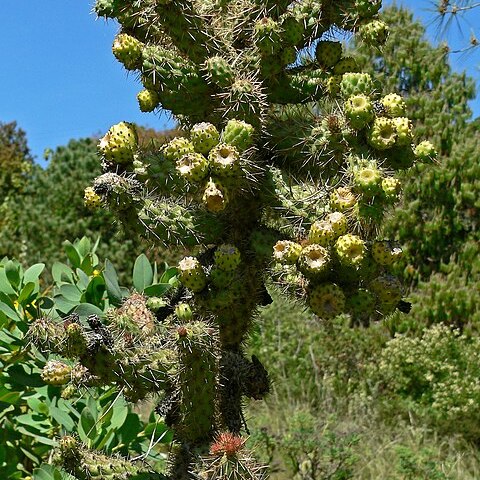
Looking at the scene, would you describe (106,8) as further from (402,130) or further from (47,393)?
(47,393)

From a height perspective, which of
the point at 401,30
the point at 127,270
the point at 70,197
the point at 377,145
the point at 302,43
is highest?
the point at 401,30

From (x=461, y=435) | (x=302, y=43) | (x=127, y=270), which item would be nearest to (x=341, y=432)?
(x=461, y=435)

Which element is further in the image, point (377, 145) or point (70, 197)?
point (70, 197)

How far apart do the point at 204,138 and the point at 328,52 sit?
0.58 meters

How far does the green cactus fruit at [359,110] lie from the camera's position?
6.81 ft

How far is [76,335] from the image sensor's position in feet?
7.21

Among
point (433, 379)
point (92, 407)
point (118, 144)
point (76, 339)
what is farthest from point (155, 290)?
point (433, 379)

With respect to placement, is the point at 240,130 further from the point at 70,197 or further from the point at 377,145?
the point at 70,197

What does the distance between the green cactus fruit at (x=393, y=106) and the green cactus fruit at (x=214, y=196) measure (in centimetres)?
51

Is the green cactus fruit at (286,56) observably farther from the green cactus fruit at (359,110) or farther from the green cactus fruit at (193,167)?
the green cactus fruit at (193,167)

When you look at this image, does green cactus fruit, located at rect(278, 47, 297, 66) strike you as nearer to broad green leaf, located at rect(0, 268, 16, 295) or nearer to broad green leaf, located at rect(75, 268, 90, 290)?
broad green leaf, located at rect(75, 268, 90, 290)

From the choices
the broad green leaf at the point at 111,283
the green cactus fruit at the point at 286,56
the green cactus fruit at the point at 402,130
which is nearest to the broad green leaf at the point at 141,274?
the broad green leaf at the point at 111,283

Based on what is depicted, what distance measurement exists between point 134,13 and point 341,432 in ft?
15.3

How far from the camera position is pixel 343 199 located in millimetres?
2072
